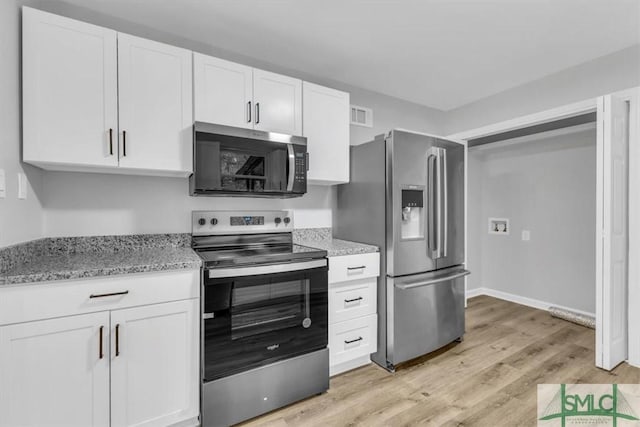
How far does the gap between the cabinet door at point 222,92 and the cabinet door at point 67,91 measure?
443 millimetres

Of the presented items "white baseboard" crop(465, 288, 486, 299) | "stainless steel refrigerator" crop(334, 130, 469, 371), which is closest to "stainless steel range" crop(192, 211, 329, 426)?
"stainless steel refrigerator" crop(334, 130, 469, 371)

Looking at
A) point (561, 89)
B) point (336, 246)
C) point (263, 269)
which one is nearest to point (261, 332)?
point (263, 269)

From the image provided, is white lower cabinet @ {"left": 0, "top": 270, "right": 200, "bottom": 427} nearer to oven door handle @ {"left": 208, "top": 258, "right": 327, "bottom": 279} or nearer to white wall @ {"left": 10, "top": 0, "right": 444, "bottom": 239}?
oven door handle @ {"left": 208, "top": 258, "right": 327, "bottom": 279}

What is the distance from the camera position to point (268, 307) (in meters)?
1.83

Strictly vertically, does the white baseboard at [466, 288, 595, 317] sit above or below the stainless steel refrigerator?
below

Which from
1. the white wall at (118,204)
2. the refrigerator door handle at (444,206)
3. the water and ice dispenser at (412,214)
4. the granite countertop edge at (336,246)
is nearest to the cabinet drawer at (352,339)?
the granite countertop edge at (336,246)

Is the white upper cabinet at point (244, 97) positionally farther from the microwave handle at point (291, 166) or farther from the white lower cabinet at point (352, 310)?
the white lower cabinet at point (352, 310)

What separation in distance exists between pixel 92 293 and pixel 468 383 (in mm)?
2362

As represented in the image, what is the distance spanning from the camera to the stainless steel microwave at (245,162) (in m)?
1.89

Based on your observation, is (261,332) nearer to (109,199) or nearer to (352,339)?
(352,339)

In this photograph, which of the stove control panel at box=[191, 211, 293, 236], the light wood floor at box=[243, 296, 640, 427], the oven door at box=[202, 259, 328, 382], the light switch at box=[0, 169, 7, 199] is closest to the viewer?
the light switch at box=[0, 169, 7, 199]

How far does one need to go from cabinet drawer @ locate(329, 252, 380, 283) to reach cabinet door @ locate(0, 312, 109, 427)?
1321 millimetres

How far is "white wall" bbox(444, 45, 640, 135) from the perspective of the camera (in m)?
2.38

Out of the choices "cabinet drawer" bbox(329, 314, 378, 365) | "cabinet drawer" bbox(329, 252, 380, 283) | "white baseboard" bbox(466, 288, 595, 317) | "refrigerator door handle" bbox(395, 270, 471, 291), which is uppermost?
"cabinet drawer" bbox(329, 252, 380, 283)
